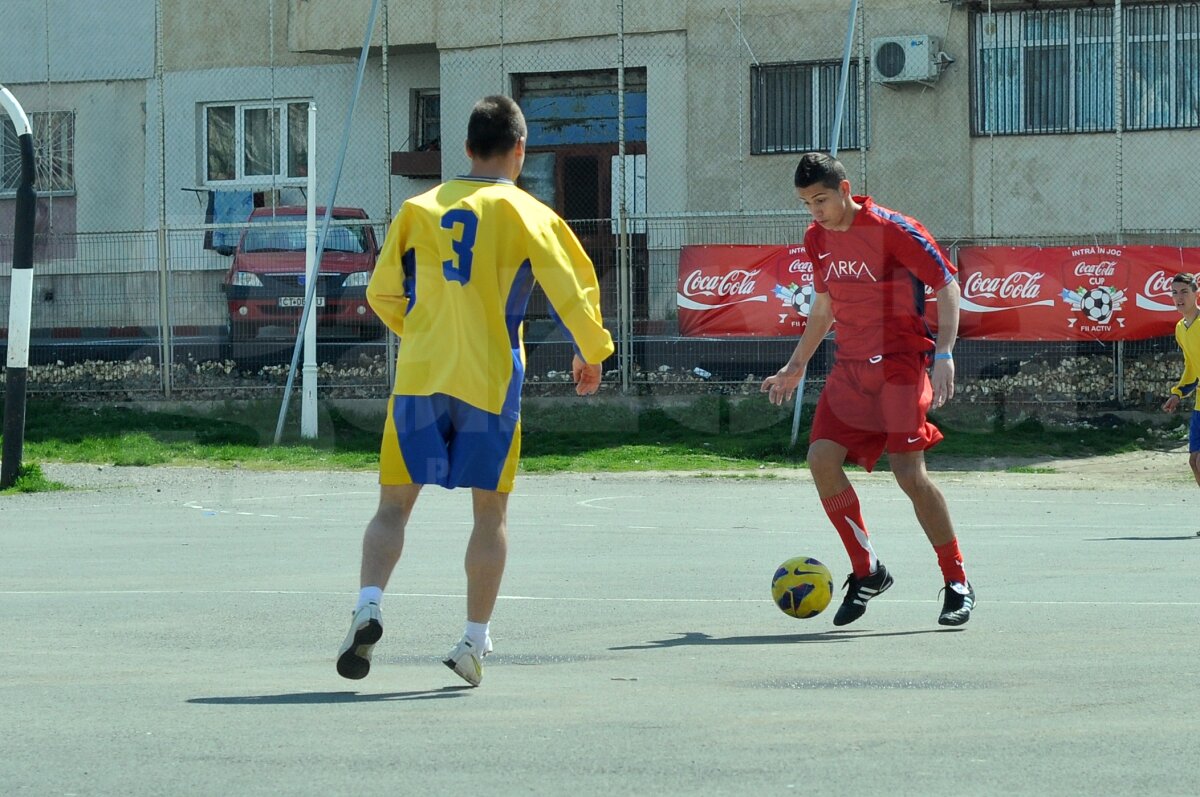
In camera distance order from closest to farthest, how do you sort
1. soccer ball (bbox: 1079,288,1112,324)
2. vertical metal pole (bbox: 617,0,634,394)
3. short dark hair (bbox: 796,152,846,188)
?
short dark hair (bbox: 796,152,846,188), soccer ball (bbox: 1079,288,1112,324), vertical metal pole (bbox: 617,0,634,394)

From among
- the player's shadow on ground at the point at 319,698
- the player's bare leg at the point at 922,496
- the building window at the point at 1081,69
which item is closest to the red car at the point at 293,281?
the building window at the point at 1081,69

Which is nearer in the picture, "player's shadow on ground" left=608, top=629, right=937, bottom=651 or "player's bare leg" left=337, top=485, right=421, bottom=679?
"player's bare leg" left=337, top=485, right=421, bottom=679

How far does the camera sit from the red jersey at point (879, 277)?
7812 millimetres

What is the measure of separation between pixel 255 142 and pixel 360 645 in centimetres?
2729

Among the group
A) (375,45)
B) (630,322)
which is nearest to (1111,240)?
(630,322)

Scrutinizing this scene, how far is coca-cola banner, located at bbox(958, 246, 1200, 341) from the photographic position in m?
20.6

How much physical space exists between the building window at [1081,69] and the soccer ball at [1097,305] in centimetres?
528

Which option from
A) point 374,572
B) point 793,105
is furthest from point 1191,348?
point 793,105

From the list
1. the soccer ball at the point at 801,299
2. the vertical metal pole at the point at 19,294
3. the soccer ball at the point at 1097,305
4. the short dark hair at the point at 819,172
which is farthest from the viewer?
the soccer ball at the point at 801,299

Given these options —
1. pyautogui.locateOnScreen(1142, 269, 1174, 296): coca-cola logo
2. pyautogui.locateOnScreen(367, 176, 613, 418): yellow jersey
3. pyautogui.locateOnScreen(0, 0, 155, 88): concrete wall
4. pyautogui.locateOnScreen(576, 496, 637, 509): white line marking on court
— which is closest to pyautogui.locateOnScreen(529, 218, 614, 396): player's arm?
pyautogui.locateOnScreen(367, 176, 613, 418): yellow jersey

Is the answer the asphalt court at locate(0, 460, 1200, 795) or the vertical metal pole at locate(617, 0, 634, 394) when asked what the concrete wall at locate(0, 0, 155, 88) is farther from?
the asphalt court at locate(0, 460, 1200, 795)

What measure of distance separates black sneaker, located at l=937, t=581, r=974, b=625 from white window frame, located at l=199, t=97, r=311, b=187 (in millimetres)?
25151

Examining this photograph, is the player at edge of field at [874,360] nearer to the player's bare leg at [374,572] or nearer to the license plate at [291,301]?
the player's bare leg at [374,572]

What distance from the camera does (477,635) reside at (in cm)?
608
